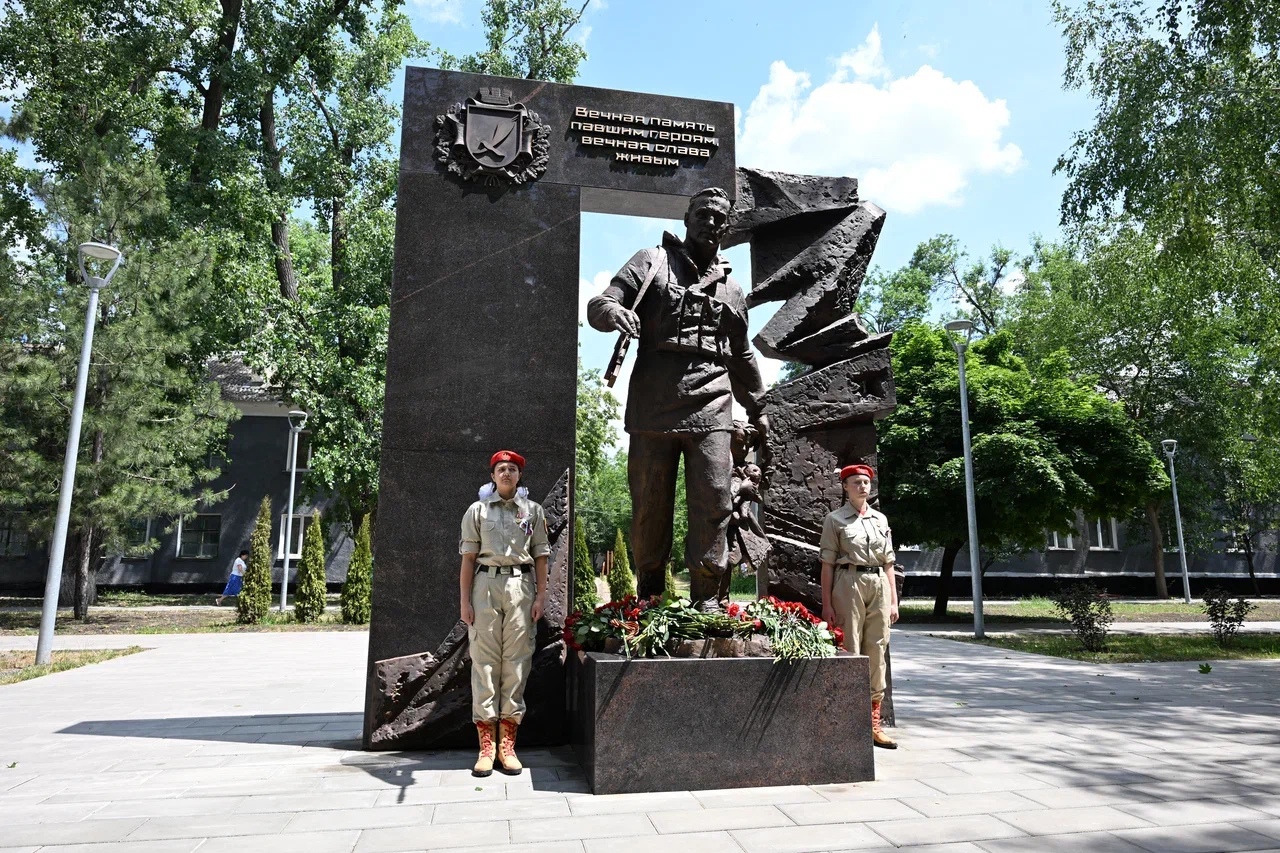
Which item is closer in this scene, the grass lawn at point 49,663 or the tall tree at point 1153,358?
the grass lawn at point 49,663

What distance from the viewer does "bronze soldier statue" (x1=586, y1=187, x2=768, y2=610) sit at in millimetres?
5000

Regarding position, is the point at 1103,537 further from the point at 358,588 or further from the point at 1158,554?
the point at 358,588

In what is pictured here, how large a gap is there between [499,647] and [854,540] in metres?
2.26

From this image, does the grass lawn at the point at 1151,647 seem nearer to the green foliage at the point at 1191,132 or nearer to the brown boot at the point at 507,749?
the green foliage at the point at 1191,132

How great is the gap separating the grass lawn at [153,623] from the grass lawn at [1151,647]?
12.0 meters

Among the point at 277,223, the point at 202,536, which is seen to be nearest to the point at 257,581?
the point at 277,223

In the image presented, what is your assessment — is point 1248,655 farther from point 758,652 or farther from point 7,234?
point 7,234

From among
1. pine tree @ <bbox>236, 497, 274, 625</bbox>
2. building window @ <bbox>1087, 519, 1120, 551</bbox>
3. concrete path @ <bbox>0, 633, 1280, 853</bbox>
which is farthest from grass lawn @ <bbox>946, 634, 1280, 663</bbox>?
building window @ <bbox>1087, 519, 1120, 551</bbox>

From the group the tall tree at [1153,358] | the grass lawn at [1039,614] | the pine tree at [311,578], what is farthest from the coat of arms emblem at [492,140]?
the tall tree at [1153,358]

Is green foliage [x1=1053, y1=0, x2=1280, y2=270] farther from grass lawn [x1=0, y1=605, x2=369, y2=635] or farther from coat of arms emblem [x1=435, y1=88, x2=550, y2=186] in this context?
grass lawn [x1=0, y1=605, x2=369, y2=635]

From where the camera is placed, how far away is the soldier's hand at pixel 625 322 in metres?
4.82

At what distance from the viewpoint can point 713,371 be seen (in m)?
5.12

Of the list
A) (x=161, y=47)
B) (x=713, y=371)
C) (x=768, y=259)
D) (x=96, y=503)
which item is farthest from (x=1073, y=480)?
(x=161, y=47)

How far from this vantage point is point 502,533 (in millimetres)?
4574
